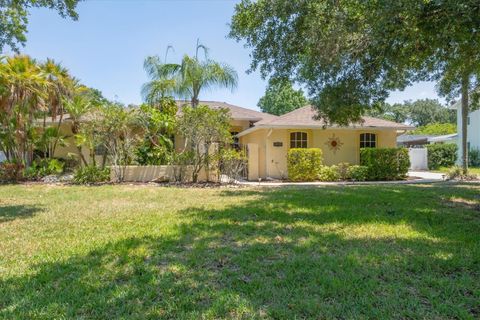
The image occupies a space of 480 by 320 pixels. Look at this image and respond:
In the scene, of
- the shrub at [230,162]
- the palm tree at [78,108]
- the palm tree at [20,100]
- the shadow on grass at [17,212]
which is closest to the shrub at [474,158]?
the shrub at [230,162]

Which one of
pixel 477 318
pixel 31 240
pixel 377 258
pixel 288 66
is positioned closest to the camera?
pixel 477 318

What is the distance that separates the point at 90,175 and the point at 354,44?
11.6m

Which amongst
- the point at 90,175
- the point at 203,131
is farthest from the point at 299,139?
the point at 90,175

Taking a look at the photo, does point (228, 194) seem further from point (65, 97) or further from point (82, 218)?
point (65, 97)

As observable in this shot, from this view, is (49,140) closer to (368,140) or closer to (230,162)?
(230,162)

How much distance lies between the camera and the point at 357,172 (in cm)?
1725

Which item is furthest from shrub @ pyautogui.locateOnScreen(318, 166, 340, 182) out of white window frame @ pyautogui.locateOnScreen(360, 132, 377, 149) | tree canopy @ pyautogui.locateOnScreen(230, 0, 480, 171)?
tree canopy @ pyautogui.locateOnScreen(230, 0, 480, 171)

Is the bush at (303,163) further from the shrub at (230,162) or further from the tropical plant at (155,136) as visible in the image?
the tropical plant at (155,136)

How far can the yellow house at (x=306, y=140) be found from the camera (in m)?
17.5

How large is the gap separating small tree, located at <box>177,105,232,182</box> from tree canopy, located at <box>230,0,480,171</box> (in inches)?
179

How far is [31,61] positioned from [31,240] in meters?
13.8

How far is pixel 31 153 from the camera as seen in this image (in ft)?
56.9

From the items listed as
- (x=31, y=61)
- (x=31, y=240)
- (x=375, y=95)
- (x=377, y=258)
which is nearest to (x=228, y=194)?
(x=375, y=95)

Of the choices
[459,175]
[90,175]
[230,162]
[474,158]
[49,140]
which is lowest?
[459,175]
